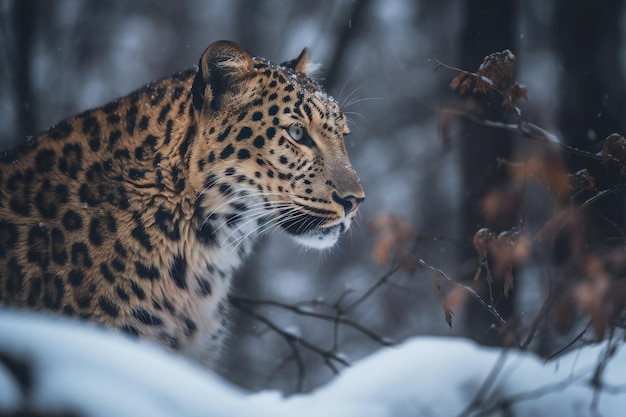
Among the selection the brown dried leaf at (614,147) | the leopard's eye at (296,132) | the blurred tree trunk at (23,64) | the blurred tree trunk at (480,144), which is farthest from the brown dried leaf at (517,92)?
the blurred tree trunk at (23,64)

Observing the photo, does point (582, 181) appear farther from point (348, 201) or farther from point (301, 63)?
point (301, 63)

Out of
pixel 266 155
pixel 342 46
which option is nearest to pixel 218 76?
→ pixel 266 155

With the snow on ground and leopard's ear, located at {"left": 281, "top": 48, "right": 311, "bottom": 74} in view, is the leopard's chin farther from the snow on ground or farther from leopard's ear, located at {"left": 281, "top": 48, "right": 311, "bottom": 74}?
the snow on ground

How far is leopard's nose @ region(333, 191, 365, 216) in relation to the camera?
3890 mm

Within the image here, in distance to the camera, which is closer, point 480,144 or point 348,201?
point 348,201

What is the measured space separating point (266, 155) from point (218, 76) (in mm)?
572

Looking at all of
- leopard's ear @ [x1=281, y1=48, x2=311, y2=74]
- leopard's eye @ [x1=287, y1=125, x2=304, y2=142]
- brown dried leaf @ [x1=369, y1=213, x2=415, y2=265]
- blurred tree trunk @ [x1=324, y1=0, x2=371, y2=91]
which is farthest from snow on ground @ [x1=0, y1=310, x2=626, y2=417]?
blurred tree trunk @ [x1=324, y1=0, x2=371, y2=91]

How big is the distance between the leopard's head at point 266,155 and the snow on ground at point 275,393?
1.62 meters

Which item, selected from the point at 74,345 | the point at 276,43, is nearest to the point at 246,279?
the point at 276,43

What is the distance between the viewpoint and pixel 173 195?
12.3 feet

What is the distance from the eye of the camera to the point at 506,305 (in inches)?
183

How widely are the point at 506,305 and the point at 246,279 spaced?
5363 millimetres

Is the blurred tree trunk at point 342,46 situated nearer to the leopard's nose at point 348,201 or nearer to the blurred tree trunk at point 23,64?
the leopard's nose at point 348,201

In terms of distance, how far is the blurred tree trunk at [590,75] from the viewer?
4.80 meters
